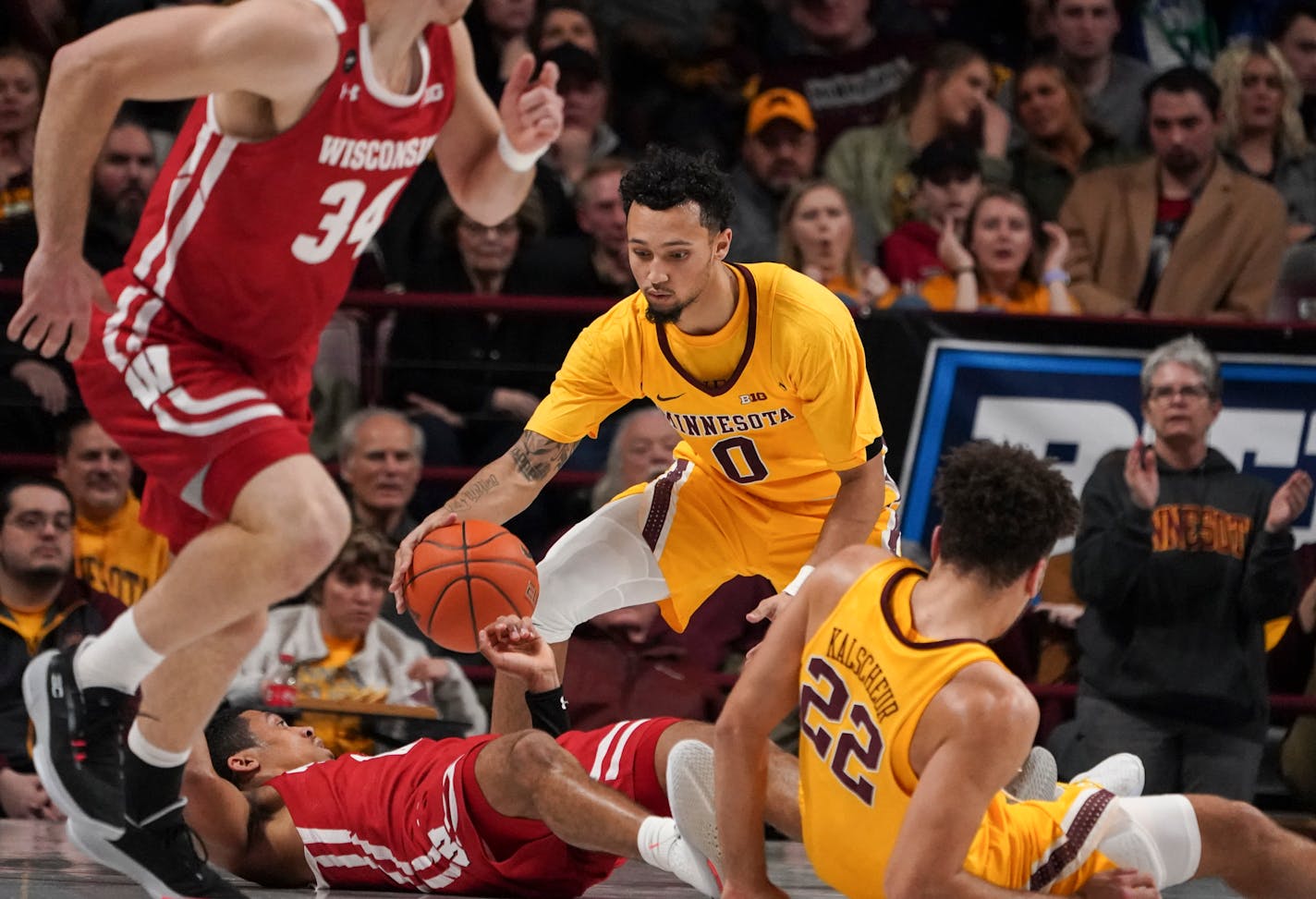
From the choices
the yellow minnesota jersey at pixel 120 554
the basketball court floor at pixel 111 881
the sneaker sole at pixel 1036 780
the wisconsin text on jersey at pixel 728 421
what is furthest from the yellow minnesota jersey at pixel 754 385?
the yellow minnesota jersey at pixel 120 554

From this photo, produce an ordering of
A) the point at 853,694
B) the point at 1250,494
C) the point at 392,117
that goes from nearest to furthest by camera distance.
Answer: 1. the point at 853,694
2. the point at 392,117
3. the point at 1250,494

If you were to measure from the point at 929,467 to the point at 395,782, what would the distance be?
2.38 meters

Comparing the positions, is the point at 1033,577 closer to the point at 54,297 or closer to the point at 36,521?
the point at 54,297

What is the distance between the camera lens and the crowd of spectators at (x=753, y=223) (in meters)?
5.95

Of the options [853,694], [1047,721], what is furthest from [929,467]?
[853,694]

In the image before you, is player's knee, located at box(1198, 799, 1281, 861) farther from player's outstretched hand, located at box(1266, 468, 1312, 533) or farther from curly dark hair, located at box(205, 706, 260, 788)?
curly dark hair, located at box(205, 706, 260, 788)

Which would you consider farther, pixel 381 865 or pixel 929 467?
pixel 929 467

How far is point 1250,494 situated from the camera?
5965mm

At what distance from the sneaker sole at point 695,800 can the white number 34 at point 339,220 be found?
1.32 meters

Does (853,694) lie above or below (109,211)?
below

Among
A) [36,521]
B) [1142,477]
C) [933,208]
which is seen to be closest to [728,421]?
[1142,477]

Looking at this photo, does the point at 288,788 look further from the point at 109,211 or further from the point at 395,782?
the point at 109,211

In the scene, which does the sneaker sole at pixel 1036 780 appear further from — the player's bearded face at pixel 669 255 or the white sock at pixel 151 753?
the white sock at pixel 151 753

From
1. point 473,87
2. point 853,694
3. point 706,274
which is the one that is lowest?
point 853,694
